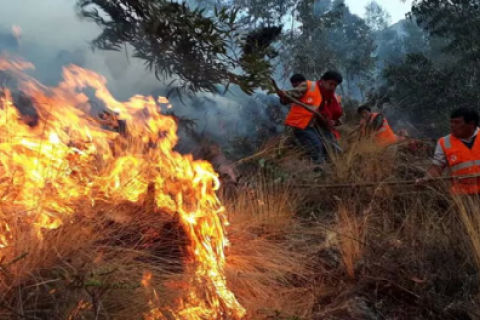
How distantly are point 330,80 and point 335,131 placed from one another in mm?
633

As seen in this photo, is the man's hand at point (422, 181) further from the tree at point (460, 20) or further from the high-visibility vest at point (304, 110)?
the tree at point (460, 20)

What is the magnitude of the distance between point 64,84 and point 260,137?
4.09 meters

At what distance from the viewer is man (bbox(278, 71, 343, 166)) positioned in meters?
5.31

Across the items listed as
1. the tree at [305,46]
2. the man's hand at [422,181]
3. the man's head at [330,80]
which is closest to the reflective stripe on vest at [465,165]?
the man's hand at [422,181]

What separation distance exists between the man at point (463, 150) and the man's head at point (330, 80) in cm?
175

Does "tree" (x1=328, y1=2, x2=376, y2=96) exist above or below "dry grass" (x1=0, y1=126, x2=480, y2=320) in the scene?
above

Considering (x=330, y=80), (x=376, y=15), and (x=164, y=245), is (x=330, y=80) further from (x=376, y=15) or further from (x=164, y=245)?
(x=376, y=15)

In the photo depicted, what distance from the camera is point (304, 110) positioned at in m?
5.32

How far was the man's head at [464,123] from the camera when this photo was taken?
150 inches

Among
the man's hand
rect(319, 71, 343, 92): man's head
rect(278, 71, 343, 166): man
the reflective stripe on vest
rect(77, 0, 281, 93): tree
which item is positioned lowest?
the man's hand

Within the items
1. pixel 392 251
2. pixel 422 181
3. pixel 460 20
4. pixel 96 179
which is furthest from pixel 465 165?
pixel 460 20

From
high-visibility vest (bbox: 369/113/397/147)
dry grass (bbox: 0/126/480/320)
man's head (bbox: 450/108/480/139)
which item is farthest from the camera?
high-visibility vest (bbox: 369/113/397/147)

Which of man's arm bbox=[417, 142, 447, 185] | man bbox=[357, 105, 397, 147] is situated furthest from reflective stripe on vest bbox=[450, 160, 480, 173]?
man bbox=[357, 105, 397, 147]

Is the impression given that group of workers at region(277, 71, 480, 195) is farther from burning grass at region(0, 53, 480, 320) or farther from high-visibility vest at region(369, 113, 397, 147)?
burning grass at region(0, 53, 480, 320)
